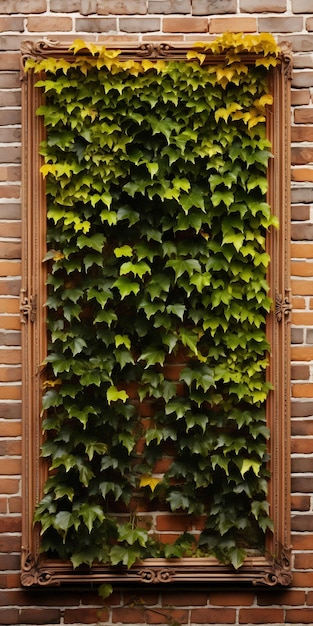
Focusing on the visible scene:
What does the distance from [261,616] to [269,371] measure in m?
0.91

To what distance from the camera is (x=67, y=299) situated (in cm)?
233

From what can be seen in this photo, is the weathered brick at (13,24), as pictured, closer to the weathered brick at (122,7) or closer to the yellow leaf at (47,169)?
the weathered brick at (122,7)

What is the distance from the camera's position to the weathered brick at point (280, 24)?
2365 millimetres

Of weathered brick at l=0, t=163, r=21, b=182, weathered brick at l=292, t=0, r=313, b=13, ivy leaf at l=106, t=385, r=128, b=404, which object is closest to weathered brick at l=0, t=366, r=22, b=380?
ivy leaf at l=106, t=385, r=128, b=404

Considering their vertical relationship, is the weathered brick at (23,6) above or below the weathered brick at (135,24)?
above

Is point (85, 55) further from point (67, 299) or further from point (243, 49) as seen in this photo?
point (67, 299)

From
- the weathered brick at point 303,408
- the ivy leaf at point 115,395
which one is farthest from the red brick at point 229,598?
the ivy leaf at point 115,395

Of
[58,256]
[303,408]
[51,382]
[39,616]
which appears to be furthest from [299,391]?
[39,616]

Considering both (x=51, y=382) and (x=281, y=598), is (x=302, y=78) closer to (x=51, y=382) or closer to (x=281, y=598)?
(x=51, y=382)

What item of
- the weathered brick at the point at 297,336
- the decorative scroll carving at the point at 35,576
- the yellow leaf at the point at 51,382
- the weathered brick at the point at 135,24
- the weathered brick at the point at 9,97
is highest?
the weathered brick at the point at 135,24

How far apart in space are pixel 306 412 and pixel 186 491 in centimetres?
54

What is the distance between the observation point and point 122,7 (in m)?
2.35

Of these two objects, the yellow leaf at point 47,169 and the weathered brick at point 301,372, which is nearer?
the yellow leaf at point 47,169

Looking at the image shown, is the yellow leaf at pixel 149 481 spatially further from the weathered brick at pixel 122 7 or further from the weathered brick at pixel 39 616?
the weathered brick at pixel 122 7
